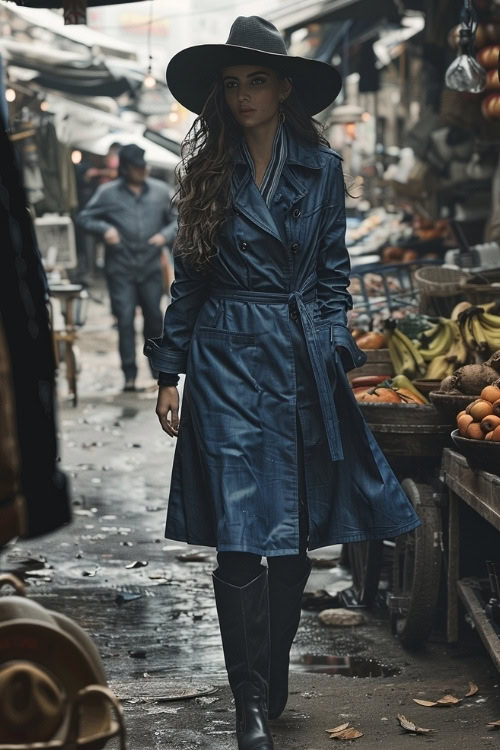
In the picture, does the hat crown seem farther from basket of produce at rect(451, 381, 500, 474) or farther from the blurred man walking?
the blurred man walking

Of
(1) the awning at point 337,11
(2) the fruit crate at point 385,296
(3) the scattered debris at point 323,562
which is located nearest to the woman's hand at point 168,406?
(3) the scattered debris at point 323,562

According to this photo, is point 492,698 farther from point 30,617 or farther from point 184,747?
point 30,617

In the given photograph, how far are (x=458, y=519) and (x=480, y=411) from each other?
83 cm

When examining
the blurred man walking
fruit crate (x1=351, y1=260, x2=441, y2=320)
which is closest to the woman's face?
fruit crate (x1=351, y1=260, x2=441, y2=320)

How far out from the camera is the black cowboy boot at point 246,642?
4703 millimetres

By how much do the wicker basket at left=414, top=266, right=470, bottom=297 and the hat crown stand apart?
314cm

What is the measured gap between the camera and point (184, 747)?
480 cm

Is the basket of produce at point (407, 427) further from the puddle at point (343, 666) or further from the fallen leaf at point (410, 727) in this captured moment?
the fallen leaf at point (410, 727)

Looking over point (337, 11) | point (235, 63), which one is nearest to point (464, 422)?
point (235, 63)

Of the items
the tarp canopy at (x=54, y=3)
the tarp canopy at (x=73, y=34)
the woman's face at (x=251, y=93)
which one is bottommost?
the woman's face at (x=251, y=93)

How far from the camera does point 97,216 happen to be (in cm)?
1513

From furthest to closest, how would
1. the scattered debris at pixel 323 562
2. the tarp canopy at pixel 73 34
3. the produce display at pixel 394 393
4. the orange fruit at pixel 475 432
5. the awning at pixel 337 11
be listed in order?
the tarp canopy at pixel 73 34
the awning at pixel 337 11
the scattered debris at pixel 323 562
the produce display at pixel 394 393
the orange fruit at pixel 475 432

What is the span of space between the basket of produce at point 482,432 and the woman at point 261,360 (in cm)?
38

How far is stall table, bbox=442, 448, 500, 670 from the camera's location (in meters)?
5.05
